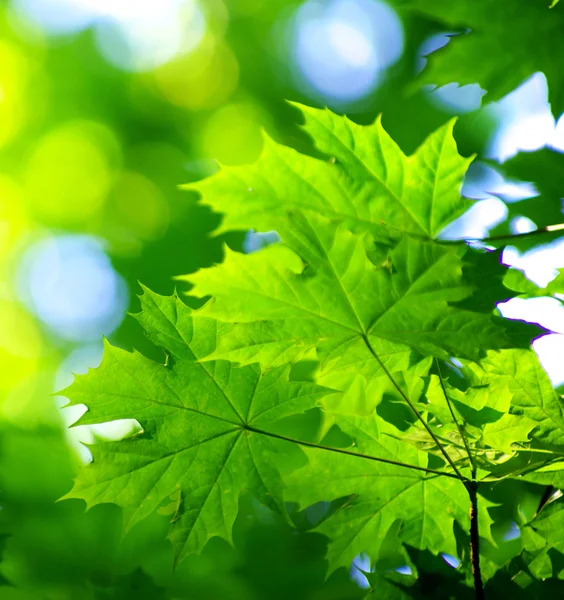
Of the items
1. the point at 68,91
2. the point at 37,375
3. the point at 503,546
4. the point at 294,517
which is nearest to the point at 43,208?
the point at 68,91

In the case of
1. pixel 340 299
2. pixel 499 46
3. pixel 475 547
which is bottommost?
pixel 475 547

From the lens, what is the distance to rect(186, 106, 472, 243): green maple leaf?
1.30 meters

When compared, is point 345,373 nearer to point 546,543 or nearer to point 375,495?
point 375,495

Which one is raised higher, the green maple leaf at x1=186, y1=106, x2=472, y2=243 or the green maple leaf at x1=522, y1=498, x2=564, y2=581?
the green maple leaf at x1=186, y1=106, x2=472, y2=243

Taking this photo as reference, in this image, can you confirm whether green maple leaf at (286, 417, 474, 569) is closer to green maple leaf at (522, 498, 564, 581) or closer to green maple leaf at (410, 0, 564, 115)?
green maple leaf at (522, 498, 564, 581)

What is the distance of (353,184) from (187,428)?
635 mm

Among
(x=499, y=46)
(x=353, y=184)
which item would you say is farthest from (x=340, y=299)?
(x=499, y=46)

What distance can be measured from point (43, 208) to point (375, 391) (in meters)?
6.19

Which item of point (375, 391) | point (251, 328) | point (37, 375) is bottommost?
point (37, 375)

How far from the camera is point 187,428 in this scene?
1.26m

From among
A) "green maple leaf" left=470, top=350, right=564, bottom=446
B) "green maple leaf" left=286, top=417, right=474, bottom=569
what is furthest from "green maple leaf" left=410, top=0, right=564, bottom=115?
"green maple leaf" left=286, top=417, right=474, bottom=569

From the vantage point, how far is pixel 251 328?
105cm

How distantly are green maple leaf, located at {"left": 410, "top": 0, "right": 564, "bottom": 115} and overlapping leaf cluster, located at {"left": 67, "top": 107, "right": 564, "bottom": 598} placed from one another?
424 millimetres

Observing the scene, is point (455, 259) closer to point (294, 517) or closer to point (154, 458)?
point (154, 458)
